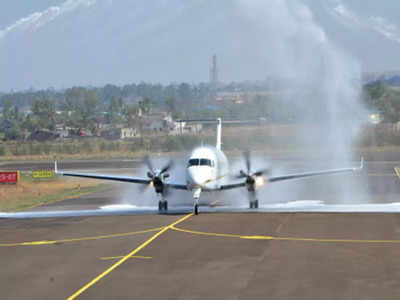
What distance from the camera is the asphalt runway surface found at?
21641 mm

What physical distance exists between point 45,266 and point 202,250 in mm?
6586

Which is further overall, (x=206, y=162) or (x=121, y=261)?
(x=206, y=162)

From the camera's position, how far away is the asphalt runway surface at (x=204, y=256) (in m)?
21.6

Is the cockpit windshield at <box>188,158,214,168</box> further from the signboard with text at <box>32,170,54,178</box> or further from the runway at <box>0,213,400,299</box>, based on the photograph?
the signboard with text at <box>32,170,54,178</box>

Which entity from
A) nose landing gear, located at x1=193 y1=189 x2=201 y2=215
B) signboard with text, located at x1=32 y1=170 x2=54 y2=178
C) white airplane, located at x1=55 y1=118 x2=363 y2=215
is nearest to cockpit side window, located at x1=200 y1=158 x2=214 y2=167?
white airplane, located at x1=55 y1=118 x2=363 y2=215

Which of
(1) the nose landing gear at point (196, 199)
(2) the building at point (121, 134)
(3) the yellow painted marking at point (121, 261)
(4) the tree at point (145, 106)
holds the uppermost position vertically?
(4) the tree at point (145, 106)

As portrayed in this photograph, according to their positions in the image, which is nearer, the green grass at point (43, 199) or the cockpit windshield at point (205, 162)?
the cockpit windshield at point (205, 162)

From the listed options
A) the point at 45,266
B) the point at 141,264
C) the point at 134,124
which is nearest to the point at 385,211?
the point at 141,264

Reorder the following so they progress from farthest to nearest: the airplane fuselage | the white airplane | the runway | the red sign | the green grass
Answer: the red sign → the green grass → the white airplane → the airplane fuselage → the runway

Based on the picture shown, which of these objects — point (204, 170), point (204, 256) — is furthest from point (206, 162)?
point (204, 256)

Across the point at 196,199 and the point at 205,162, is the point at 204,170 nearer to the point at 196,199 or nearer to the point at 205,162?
the point at 205,162

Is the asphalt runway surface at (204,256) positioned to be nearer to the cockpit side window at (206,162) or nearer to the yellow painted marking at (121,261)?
the yellow painted marking at (121,261)

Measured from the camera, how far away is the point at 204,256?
27281 mm

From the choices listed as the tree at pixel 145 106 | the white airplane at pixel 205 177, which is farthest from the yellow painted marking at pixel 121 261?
the tree at pixel 145 106
